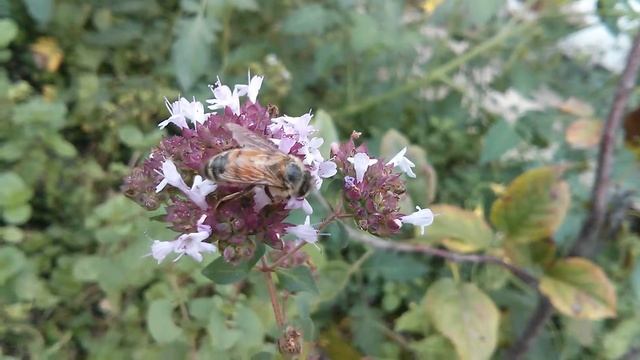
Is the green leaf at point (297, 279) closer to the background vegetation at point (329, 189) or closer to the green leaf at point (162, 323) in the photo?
the background vegetation at point (329, 189)

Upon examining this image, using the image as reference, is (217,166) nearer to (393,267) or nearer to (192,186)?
(192,186)

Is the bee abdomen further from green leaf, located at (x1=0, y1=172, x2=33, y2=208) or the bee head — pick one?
green leaf, located at (x1=0, y1=172, x2=33, y2=208)

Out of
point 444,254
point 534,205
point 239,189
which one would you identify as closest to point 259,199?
point 239,189

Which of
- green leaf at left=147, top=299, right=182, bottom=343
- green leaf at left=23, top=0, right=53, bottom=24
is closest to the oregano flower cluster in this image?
green leaf at left=147, top=299, right=182, bottom=343

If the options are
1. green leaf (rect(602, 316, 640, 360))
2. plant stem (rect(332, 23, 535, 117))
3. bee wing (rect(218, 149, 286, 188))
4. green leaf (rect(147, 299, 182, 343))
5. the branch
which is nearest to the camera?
bee wing (rect(218, 149, 286, 188))

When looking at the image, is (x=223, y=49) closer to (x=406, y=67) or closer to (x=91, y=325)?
(x=406, y=67)

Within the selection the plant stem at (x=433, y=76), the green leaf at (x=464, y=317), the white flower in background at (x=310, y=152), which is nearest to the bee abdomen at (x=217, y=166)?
the white flower in background at (x=310, y=152)
